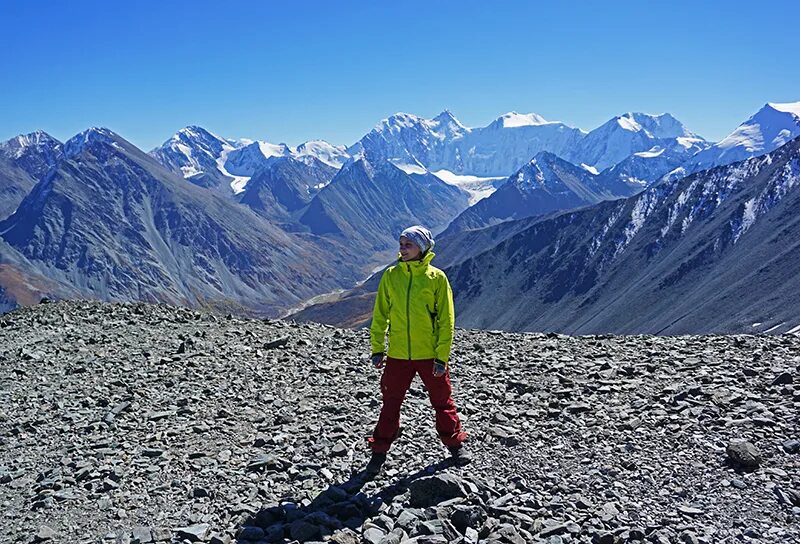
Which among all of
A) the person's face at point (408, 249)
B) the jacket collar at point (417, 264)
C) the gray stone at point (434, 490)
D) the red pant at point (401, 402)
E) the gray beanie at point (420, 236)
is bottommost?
the gray stone at point (434, 490)

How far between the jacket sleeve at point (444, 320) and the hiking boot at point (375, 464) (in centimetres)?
169

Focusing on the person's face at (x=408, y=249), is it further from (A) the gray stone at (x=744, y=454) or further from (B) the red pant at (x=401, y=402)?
(A) the gray stone at (x=744, y=454)

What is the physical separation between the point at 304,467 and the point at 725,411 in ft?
22.4

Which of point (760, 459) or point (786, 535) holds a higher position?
point (760, 459)

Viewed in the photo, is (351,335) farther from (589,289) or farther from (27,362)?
(589,289)

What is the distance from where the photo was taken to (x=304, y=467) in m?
9.36

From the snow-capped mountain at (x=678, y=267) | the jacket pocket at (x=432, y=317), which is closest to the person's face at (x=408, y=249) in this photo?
the jacket pocket at (x=432, y=317)

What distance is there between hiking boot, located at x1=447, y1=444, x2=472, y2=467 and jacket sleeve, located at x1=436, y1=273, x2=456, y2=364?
1.37 m

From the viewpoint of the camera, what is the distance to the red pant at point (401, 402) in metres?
9.22

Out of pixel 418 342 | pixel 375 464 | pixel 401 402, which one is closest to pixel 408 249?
pixel 418 342

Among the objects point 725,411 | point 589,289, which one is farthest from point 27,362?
point 589,289

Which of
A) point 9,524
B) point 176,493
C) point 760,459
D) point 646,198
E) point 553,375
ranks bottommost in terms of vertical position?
point 9,524

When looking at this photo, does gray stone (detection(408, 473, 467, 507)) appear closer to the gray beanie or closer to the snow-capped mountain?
the gray beanie

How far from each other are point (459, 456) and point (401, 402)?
1.17 m
